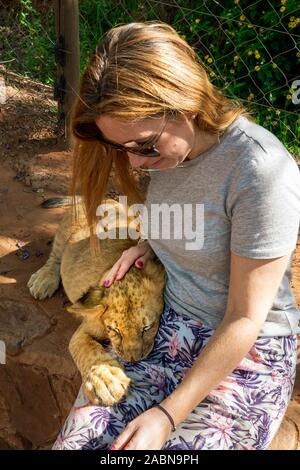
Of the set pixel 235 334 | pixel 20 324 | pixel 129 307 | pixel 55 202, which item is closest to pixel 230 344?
pixel 235 334

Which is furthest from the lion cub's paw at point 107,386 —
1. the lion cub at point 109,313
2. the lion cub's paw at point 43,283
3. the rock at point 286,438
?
the lion cub's paw at point 43,283

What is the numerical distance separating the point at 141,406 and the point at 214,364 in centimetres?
36

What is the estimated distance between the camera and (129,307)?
8.60 ft

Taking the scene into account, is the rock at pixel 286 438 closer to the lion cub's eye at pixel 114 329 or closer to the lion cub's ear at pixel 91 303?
the lion cub's eye at pixel 114 329

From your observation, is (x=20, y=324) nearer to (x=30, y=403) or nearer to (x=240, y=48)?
(x=30, y=403)

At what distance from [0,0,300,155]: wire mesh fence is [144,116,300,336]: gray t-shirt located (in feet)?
8.16

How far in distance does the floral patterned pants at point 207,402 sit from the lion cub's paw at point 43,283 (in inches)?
47.9

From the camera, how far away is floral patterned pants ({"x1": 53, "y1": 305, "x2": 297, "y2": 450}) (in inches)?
77.7

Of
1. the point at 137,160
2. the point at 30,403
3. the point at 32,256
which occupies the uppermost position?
the point at 137,160

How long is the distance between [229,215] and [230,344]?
409 millimetres

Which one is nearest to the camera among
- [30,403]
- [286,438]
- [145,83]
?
[145,83]

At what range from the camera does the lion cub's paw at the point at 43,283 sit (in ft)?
11.0

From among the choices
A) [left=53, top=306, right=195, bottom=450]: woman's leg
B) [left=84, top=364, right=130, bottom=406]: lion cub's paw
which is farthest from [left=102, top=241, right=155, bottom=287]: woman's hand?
[left=84, top=364, right=130, bottom=406]: lion cub's paw
